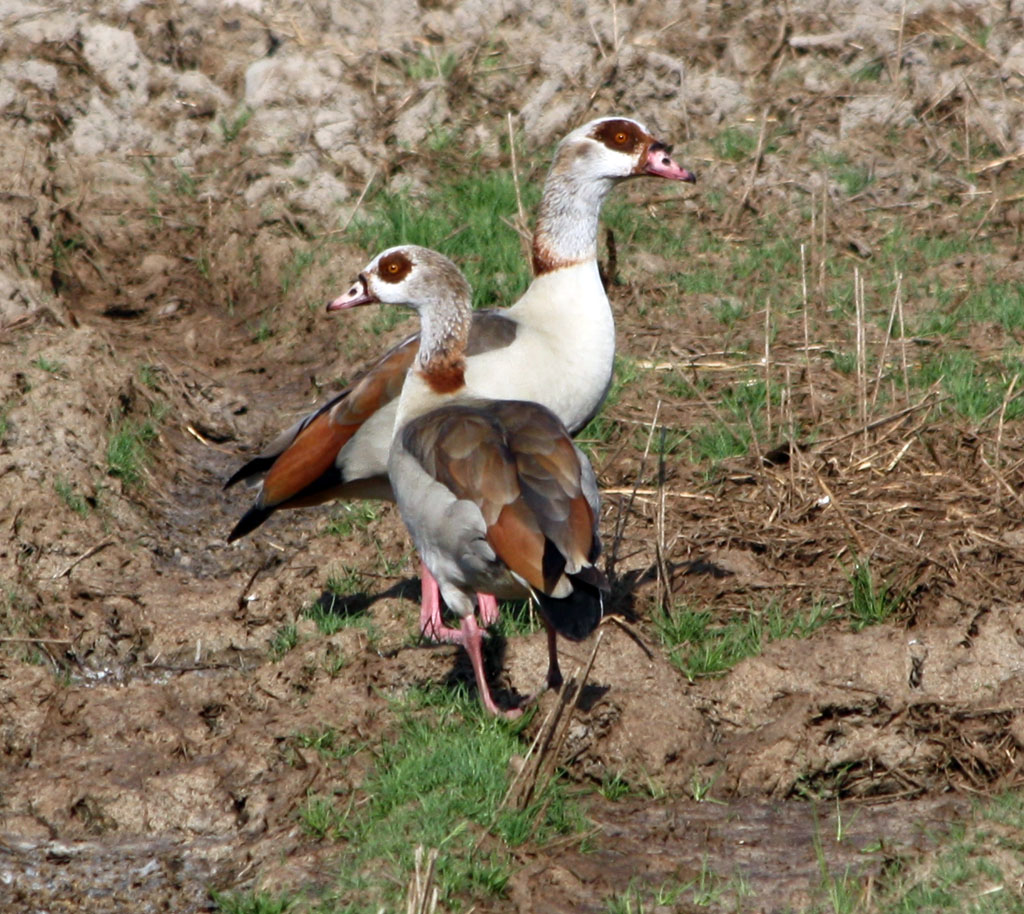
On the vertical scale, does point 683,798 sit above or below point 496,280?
above

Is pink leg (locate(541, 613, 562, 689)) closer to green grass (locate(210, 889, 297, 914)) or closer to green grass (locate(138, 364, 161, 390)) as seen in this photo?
green grass (locate(210, 889, 297, 914))

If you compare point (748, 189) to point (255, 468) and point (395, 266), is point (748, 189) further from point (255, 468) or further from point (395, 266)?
point (255, 468)

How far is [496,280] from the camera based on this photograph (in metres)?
8.02

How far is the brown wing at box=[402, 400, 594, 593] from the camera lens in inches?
176

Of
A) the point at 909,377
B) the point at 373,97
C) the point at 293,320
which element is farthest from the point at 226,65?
the point at 909,377

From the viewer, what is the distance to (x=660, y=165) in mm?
6438

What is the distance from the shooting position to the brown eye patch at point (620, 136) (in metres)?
6.36

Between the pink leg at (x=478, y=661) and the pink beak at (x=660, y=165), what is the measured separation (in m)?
2.38

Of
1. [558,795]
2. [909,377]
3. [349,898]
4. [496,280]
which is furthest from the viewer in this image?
[496,280]

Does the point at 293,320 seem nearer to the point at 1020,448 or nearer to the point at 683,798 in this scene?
the point at 1020,448

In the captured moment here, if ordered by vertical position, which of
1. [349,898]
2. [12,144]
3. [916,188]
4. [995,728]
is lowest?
[916,188]

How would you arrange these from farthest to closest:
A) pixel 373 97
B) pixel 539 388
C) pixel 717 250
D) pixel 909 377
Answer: pixel 373 97 < pixel 717 250 < pixel 909 377 < pixel 539 388

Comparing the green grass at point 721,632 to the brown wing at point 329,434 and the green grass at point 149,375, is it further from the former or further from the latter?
the green grass at point 149,375

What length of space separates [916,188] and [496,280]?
2.66 meters
